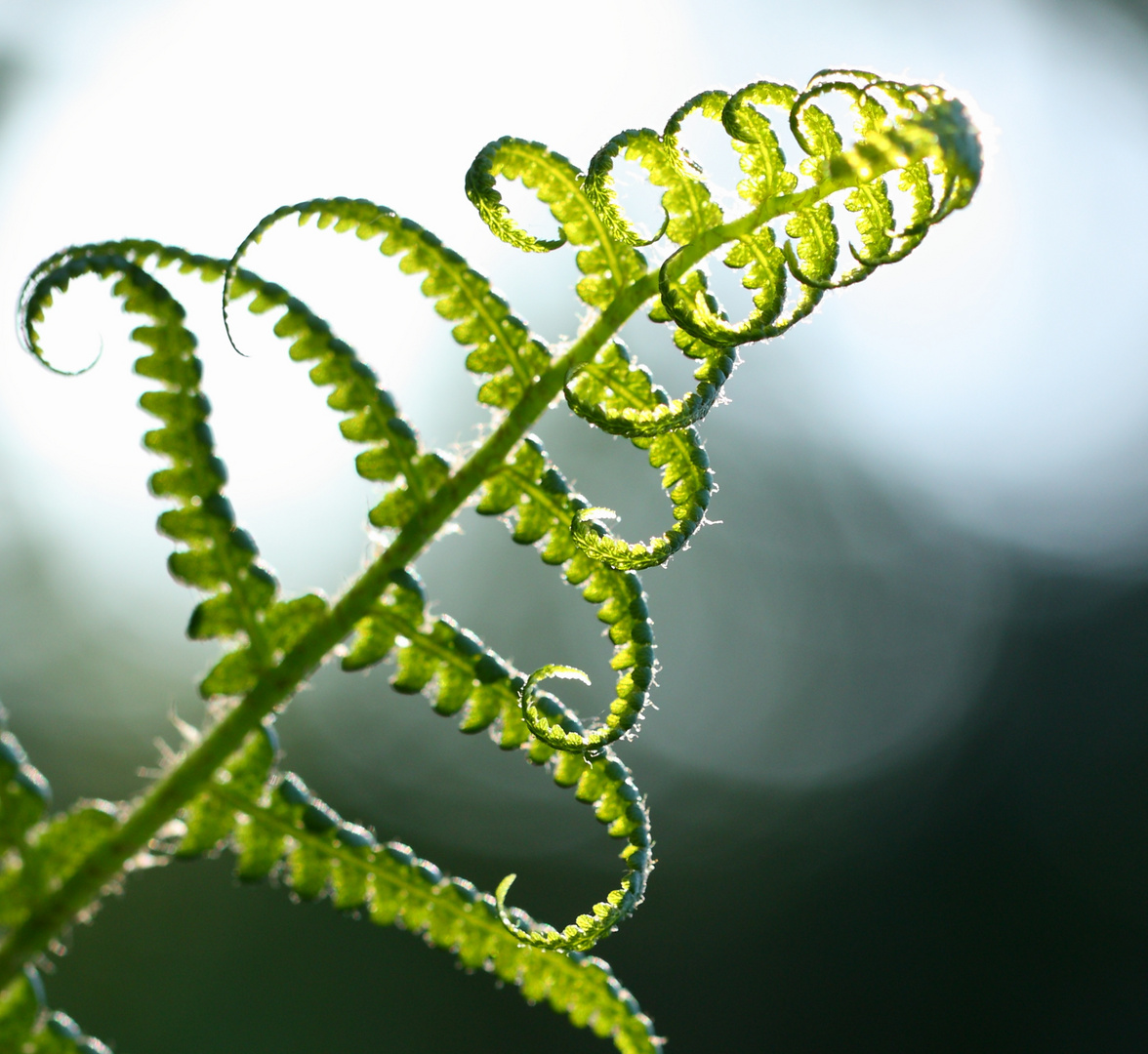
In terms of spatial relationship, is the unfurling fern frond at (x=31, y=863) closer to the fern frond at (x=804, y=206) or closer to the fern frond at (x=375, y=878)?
the fern frond at (x=375, y=878)

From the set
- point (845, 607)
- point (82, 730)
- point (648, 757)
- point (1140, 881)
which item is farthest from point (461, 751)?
point (1140, 881)

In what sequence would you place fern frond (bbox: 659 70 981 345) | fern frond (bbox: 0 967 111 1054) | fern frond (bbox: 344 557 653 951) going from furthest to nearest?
fern frond (bbox: 344 557 653 951) < fern frond (bbox: 659 70 981 345) < fern frond (bbox: 0 967 111 1054)

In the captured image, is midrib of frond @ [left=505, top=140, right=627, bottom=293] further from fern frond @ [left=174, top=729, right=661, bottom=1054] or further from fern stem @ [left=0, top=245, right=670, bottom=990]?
fern frond @ [left=174, top=729, right=661, bottom=1054]

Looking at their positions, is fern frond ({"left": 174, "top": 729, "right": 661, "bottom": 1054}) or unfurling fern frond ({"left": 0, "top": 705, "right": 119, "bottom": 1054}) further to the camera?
fern frond ({"left": 174, "top": 729, "right": 661, "bottom": 1054})

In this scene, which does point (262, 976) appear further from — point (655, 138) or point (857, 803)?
point (655, 138)

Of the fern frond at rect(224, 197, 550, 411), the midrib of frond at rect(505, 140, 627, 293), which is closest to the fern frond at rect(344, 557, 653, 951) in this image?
the fern frond at rect(224, 197, 550, 411)

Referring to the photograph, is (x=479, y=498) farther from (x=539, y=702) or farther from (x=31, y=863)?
(x=31, y=863)

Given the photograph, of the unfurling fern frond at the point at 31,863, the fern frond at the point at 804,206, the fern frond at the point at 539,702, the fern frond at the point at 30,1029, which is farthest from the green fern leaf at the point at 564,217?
the fern frond at the point at 30,1029
